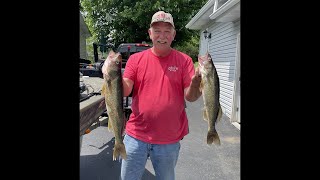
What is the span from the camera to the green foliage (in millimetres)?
19984

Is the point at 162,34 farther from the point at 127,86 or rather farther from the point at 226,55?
the point at 226,55

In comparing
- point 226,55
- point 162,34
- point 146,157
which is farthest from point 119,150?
point 226,55

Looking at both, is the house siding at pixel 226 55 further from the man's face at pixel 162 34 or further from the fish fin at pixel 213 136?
the fish fin at pixel 213 136

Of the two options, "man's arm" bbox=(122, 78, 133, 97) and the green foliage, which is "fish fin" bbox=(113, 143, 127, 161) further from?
the green foliage

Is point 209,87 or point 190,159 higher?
point 209,87

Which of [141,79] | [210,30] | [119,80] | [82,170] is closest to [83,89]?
[82,170]

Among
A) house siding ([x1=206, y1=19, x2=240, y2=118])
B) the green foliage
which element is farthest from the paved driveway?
the green foliage

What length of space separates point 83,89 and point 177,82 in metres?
2.01

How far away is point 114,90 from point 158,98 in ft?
1.64

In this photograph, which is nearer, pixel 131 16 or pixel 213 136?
pixel 213 136

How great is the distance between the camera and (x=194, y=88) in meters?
2.44
